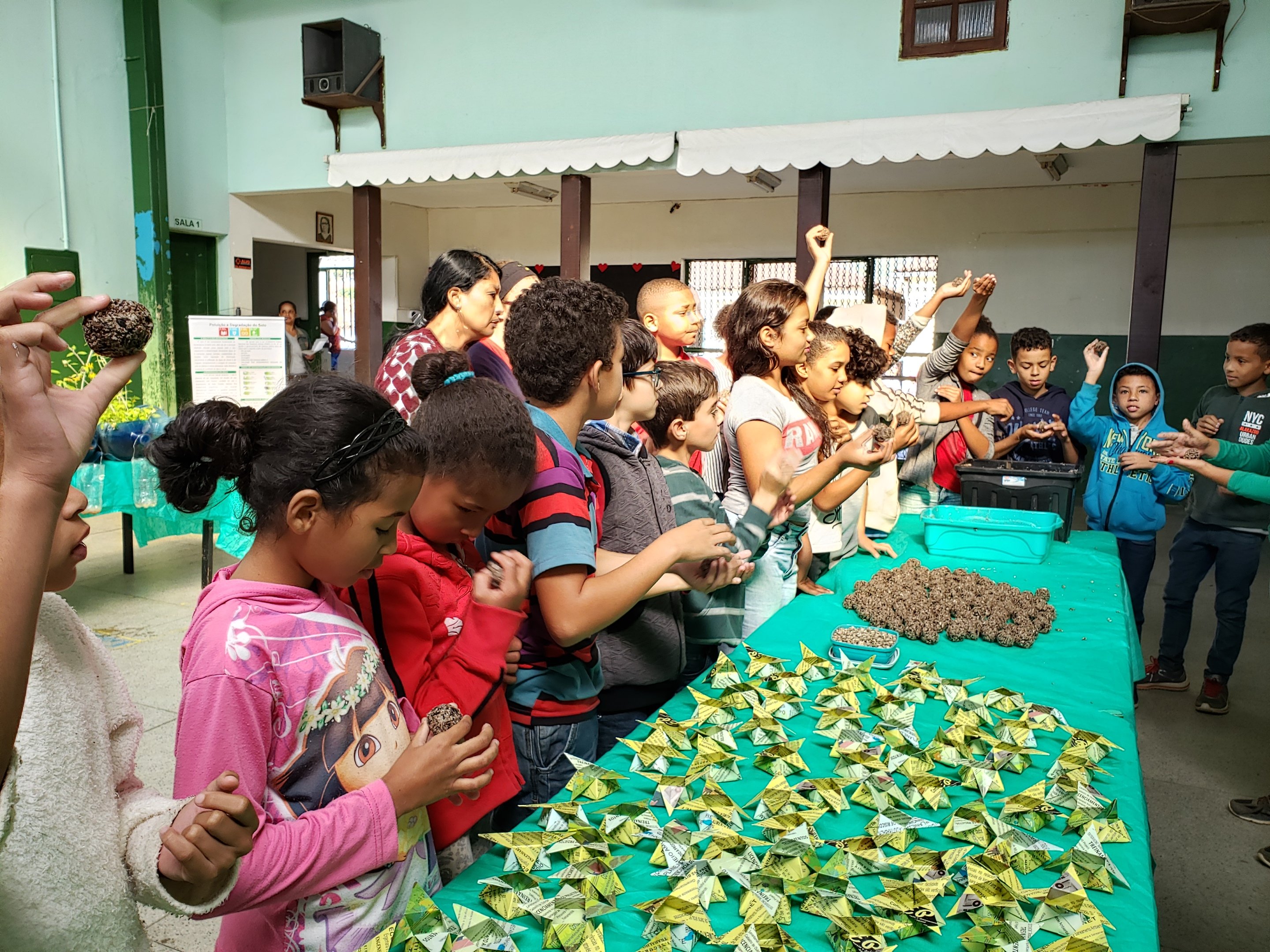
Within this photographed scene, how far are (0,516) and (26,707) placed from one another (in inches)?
8.1

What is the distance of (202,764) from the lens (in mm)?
958

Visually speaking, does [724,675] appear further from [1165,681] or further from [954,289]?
[954,289]

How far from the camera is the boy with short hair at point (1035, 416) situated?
4281 mm

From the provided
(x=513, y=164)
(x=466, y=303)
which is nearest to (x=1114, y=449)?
(x=466, y=303)

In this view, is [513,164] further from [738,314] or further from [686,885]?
[686,885]

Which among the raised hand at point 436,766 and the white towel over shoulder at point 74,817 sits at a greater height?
the white towel over shoulder at point 74,817

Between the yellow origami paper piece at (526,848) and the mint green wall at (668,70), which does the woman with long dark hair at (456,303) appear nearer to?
the yellow origami paper piece at (526,848)

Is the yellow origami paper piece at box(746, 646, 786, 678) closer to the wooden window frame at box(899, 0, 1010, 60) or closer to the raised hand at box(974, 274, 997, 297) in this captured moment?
the raised hand at box(974, 274, 997, 297)

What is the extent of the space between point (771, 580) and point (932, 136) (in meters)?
4.35

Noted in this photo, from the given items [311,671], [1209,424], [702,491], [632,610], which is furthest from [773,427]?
[1209,424]

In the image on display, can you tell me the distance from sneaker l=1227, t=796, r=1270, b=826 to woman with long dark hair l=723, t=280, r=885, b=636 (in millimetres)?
1727

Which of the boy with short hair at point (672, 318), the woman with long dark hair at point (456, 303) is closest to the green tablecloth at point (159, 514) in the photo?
the woman with long dark hair at point (456, 303)

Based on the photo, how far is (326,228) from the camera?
10.8 metres

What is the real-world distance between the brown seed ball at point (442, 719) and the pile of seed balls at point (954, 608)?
1451 millimetres
